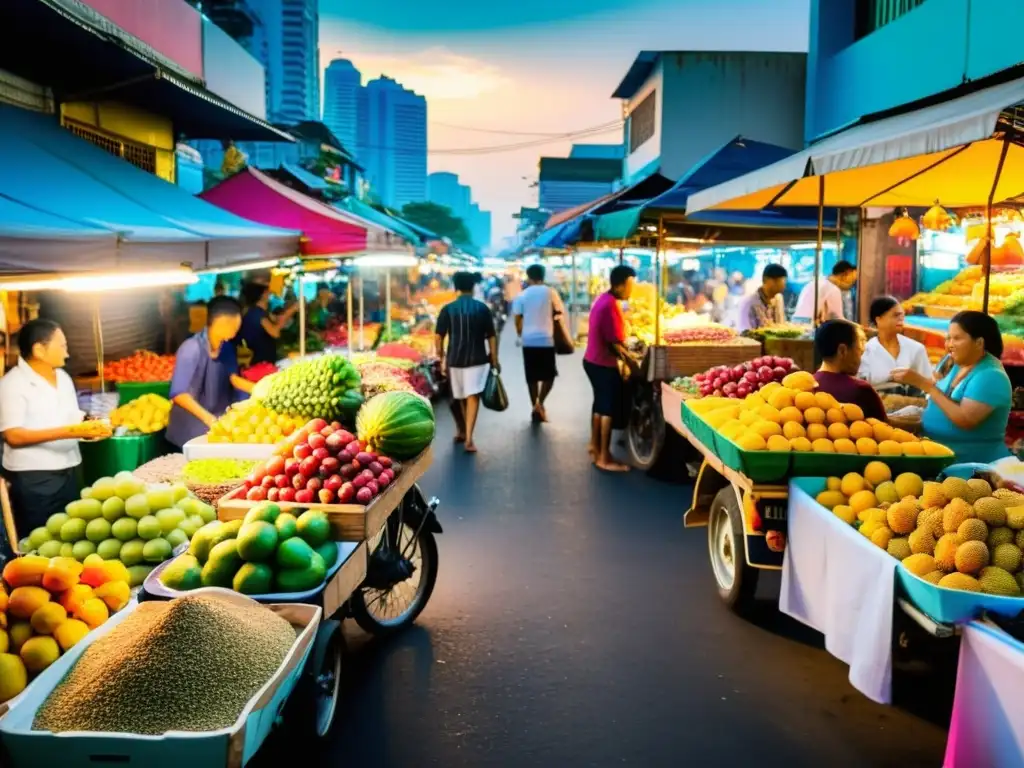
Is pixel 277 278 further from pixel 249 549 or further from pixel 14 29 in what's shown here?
pixel 249 549

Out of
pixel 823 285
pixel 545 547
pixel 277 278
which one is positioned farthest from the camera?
pixel 277 278

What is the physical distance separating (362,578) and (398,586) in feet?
3.92

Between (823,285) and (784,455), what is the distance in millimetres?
6189

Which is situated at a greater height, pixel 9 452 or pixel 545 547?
pixel 9 452

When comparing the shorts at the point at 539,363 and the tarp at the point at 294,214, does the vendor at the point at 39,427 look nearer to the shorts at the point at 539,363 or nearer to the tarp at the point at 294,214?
the tarp at the point at 294,214

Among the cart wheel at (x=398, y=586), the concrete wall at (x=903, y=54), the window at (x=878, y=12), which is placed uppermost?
the window at (x=878, y=12)

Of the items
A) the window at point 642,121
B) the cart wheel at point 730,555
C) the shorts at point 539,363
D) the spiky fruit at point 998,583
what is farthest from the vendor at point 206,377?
the window at point 642,121

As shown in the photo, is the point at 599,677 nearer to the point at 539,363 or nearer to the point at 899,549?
the point at 899,549

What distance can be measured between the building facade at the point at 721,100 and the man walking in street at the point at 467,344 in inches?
819

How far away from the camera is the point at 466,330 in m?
10.6

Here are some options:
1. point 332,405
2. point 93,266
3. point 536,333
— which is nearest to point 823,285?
point 536,333

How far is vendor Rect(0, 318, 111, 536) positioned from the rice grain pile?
9.76 feet

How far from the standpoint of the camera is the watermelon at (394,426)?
505 centimetres

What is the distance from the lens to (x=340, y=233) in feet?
31.6
